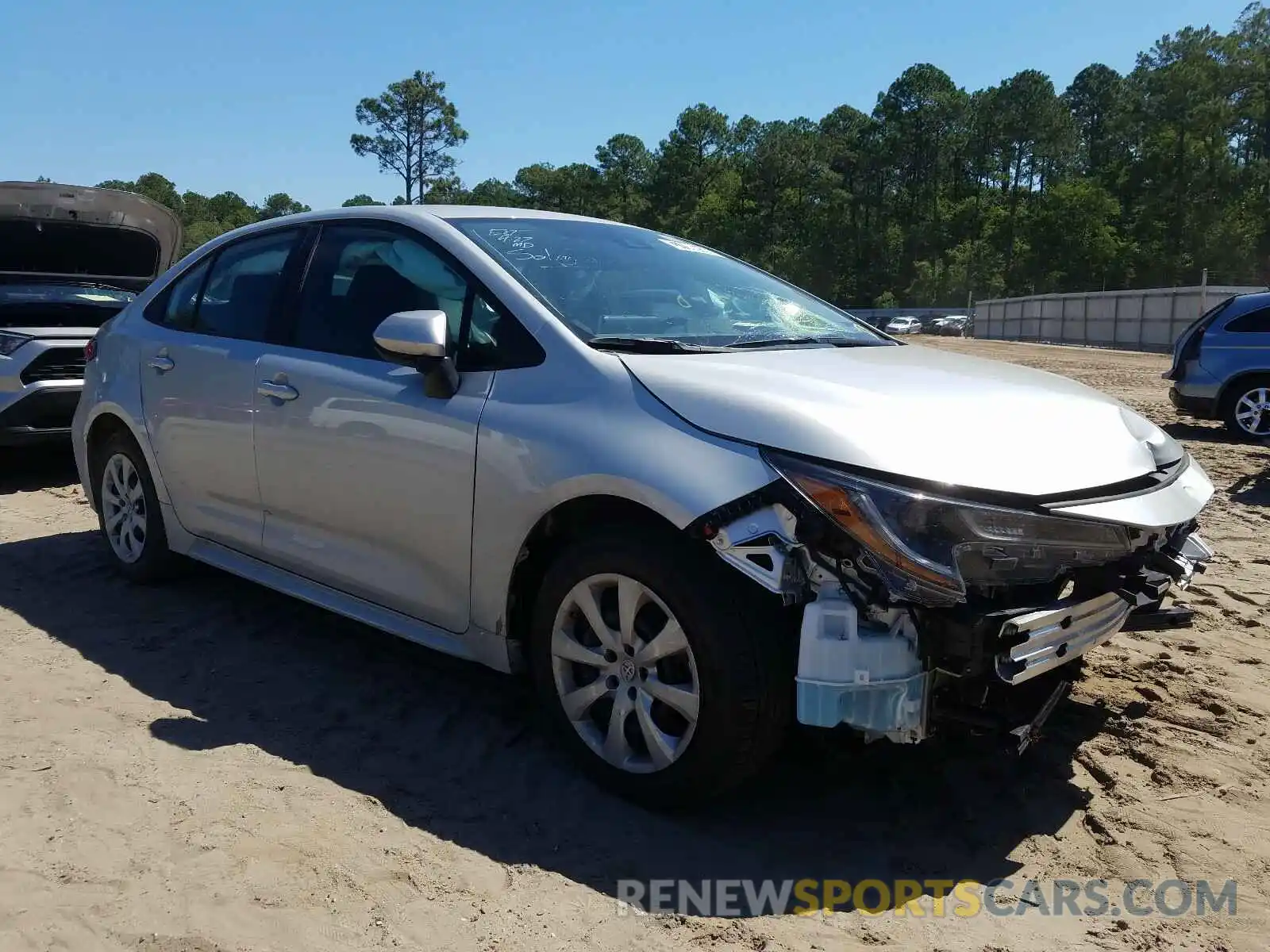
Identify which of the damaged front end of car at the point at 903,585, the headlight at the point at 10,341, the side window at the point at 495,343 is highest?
the side window at the point at 495,343

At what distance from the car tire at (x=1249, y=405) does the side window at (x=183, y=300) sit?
10.6m

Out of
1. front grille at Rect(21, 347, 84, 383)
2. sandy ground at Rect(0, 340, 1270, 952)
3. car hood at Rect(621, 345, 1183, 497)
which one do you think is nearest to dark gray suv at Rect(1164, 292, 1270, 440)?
sandy ground at Rect(0, 340, 1270, 952)

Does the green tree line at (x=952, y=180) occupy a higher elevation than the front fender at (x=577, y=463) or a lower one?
Result: higher

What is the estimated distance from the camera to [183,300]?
4.84m

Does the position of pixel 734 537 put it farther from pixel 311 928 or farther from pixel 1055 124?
pixel 1055 124

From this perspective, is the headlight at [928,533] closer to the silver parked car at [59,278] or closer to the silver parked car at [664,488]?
the silver parked car at [664,488]

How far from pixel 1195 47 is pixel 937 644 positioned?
92230 mm

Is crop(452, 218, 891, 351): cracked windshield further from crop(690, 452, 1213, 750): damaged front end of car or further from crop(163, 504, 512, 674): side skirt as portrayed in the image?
crop(163, 504, 512, 674): side skirt

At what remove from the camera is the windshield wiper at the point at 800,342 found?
345cm

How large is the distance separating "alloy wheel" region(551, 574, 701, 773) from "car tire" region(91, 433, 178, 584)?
2635 millimetres

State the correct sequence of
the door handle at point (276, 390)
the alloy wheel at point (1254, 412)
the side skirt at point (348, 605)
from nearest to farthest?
1. the side skirt at point (348, 605)
2. the door handle at point (276, 390)
3. the alloy wheel at point (1254, 412)

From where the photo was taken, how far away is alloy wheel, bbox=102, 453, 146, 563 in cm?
502

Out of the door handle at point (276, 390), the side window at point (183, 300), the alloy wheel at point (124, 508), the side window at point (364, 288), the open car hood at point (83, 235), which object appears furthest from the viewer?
the open car hood at point (83, 235)

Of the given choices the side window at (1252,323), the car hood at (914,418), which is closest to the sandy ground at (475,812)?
the car hood at (914,418)
